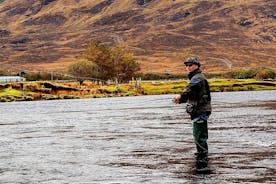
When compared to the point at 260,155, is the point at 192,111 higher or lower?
higher

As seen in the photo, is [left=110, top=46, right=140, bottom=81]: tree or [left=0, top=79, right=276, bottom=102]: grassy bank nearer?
[left=0, top=79, right=276, bottom=102]: grassy bank

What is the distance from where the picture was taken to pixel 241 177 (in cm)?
1531

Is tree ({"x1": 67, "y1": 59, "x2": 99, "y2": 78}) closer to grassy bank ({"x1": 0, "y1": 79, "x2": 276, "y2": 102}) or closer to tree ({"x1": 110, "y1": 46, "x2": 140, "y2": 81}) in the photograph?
tree ({"x1": 110, "y1": 46, "x2": 140, "y2": 81})

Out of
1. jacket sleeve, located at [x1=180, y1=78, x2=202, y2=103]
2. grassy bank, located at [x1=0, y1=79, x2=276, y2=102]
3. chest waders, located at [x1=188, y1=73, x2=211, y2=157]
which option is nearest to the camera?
jacket sleeve, located at [x1=180, y1=78, x2=202, y2=103]

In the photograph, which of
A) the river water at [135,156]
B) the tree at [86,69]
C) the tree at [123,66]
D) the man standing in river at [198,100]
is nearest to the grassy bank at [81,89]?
the tree at [86,69]

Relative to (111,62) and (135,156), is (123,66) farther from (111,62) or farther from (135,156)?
(135,156)

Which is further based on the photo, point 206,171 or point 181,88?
point 181,88

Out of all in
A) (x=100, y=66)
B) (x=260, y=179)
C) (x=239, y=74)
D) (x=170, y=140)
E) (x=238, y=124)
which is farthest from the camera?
(x=239, y=74)

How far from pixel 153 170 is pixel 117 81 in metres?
135

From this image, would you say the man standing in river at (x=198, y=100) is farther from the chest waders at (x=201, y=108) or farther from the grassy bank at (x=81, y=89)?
the grassy bank at (x=81, y=89)

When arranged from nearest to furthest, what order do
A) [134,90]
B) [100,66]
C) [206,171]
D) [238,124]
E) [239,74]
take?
[206,171] < [238,124] < [134,90] < [100,66] < [239,74]

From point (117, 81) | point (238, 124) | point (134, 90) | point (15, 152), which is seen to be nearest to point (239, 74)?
point (117, 81)

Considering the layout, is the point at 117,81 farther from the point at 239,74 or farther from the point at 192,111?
the point at 192,111

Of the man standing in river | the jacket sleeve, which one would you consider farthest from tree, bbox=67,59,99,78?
the jacket sleeve
